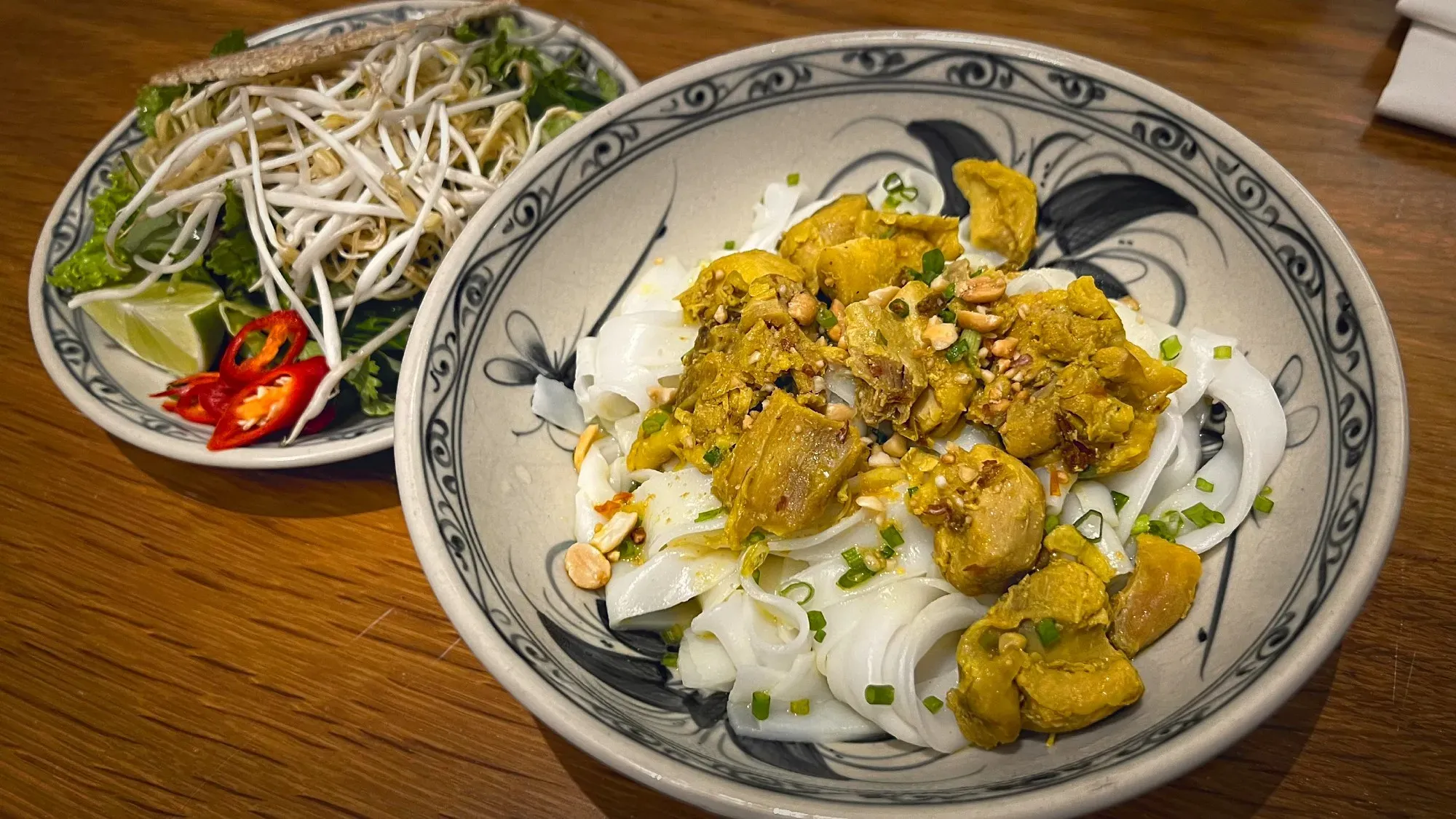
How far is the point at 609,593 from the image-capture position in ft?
6.86

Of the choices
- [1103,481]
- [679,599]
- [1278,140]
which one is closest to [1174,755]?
[1103,481]

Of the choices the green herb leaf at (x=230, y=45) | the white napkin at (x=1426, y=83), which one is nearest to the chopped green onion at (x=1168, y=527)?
the white napkin at (x=1426, y=83)

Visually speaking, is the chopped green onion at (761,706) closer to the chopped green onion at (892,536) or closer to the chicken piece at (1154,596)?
the chopped green onion at (892,536)

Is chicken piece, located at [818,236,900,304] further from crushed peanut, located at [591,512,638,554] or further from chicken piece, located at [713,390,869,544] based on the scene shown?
crushed peanut, located at [591,512,638,554]

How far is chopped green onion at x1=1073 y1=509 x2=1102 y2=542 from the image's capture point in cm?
196

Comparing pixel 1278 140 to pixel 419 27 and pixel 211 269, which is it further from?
pixel 211 269

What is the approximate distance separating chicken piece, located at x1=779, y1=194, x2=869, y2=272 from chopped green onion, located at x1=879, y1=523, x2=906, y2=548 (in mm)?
770

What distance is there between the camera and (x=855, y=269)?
2.29m

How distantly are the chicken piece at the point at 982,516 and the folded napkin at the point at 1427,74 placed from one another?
2219mm

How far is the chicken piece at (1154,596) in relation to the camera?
6.12ft

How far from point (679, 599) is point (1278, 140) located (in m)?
2.64

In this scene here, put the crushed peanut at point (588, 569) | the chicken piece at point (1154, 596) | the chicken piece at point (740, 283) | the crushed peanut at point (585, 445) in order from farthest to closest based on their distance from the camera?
1. the crushed peanut at point (585, 445)
2. the chicken piece at point (740, 283)
3. the crushed peanut at point (588, 569)
4. the chicken piece at point (1154, 596)

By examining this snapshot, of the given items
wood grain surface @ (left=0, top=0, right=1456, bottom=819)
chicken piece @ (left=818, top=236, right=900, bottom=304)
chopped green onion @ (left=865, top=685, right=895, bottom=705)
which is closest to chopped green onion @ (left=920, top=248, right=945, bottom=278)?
chicken piece @ (left=818, top=236, right=900, bottom=304)

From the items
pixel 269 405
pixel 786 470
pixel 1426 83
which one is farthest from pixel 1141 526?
pixel 269 405
